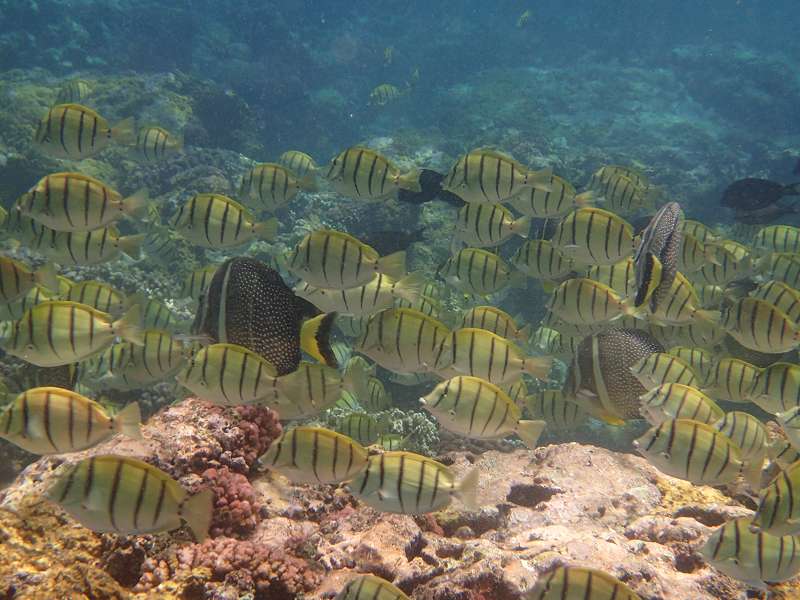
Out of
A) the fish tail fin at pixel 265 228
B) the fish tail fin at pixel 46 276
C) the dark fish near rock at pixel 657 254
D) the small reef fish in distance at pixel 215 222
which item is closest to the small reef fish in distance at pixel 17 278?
the fish tail fin at pixel 46 276

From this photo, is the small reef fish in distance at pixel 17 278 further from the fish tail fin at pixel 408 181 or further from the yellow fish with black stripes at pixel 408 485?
the yellow fish with black stripes at pixel 408 485

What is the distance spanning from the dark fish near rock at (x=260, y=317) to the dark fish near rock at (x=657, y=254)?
86.7 inches

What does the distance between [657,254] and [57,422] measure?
3.91m

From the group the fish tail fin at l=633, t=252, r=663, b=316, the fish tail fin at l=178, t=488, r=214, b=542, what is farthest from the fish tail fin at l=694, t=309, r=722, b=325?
the fish tail fin at l=178, t=488, r=214, b=542

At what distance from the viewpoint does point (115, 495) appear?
2.44m

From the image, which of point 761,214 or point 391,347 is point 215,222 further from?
point 761,214

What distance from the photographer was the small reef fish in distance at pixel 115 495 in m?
2.43

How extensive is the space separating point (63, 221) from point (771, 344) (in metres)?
6.22

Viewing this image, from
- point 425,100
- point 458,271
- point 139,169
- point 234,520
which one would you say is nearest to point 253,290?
point 234,520

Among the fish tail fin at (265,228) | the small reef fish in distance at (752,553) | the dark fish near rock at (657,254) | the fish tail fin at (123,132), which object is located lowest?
the small reef fish in distance at (752,553)

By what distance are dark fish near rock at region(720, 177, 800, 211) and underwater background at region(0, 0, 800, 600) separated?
0.47 m

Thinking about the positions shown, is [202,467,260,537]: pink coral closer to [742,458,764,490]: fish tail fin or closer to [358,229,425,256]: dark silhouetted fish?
[742,458,764,490]: fish tail fin

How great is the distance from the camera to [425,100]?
32844 mm

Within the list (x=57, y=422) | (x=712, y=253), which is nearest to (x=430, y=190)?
(x=712, y=253)
